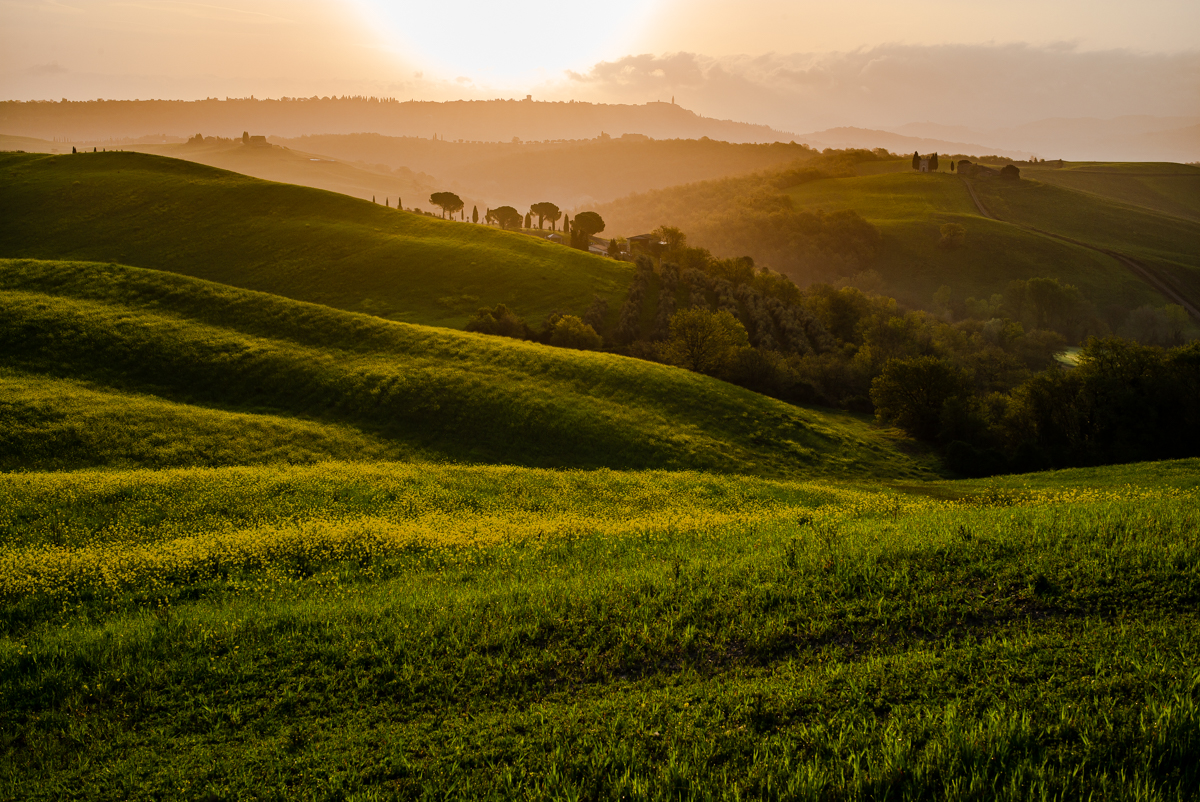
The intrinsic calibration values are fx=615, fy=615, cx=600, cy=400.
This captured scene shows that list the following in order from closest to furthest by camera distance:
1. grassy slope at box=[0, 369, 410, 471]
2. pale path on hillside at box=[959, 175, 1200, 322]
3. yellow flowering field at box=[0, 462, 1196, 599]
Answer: yellow flowering field at box=[0, 462, 1196, 599], grassy slope at box=[0, 369, 410, 471], pale path on hillside at box=[959, 175, 1200, 322]

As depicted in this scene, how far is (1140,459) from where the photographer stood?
49.5 metres

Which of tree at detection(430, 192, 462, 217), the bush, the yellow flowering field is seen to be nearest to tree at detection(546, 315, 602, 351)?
the bush

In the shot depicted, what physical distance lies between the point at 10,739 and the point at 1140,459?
66150 millimetres

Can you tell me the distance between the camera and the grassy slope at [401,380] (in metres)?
41.3

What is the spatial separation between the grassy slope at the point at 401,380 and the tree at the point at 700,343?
14.8 metres

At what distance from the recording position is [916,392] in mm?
60469

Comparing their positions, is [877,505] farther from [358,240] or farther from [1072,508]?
[358,240]

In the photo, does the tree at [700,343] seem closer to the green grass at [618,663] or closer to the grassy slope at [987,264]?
the green grass at [618,663]

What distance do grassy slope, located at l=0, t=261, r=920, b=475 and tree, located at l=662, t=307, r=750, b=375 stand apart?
14.8 m

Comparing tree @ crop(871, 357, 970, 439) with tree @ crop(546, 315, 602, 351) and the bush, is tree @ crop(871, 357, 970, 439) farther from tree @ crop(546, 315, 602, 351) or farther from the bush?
the bush

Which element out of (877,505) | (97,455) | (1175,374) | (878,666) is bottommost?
(97,455)

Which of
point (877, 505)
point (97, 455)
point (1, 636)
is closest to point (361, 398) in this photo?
point (97, 455)

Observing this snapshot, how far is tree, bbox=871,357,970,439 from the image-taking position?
193 feet

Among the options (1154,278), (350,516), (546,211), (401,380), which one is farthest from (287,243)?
(1154,278)
